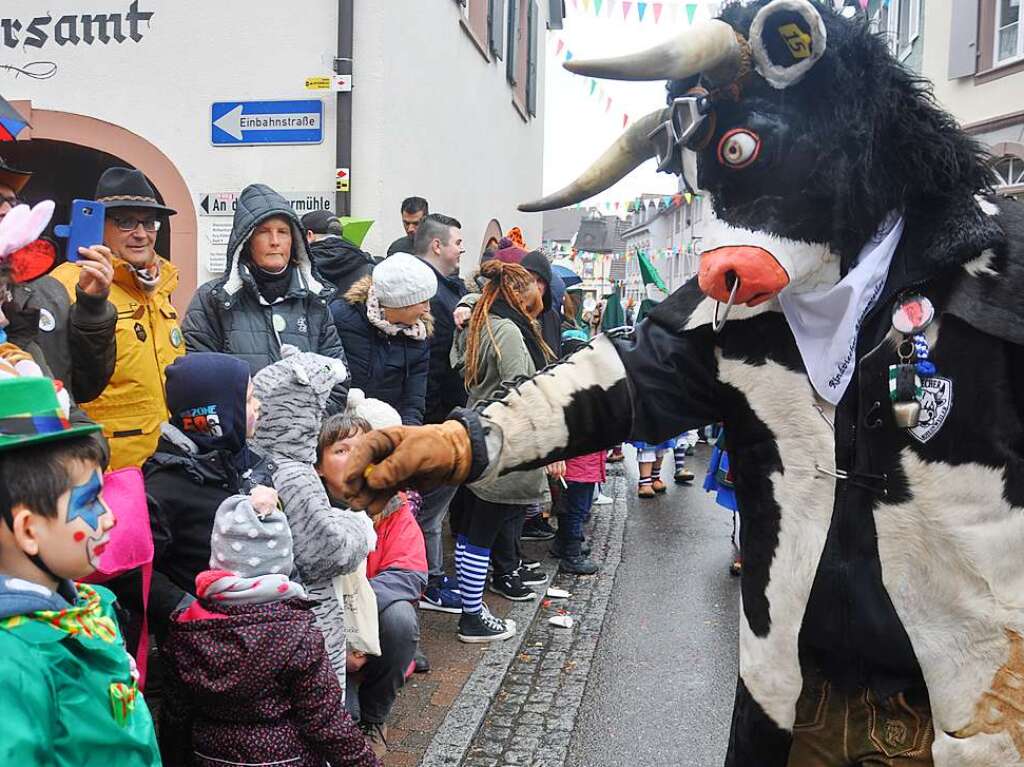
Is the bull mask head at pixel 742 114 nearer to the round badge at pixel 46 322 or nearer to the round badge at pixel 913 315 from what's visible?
the round badge at pixel 913 315

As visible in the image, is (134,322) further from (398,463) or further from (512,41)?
(512,41)

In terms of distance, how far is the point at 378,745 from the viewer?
142 inches

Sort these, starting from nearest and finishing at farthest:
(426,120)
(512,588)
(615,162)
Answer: (615,162) < (512,588) < (426,120)

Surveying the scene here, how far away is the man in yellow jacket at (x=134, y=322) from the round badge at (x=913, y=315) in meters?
2.68

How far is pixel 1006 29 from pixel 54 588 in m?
15.2

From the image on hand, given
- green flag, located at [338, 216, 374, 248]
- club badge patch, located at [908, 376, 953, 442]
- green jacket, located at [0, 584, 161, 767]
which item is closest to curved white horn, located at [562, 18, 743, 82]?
club badge patch, located at [908, 376, 953, 442]

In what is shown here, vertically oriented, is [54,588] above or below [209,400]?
below

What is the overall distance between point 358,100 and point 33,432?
19.4 feet

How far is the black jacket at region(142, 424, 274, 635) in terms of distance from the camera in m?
2.89

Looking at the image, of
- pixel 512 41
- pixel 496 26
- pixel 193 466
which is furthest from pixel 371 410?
pixel 512 41

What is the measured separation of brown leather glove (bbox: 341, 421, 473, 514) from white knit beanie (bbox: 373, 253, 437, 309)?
2989mm

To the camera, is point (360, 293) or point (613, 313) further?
point (613, 313)

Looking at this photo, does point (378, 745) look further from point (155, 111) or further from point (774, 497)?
point (155, 111)

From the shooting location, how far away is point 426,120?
29.2ft
